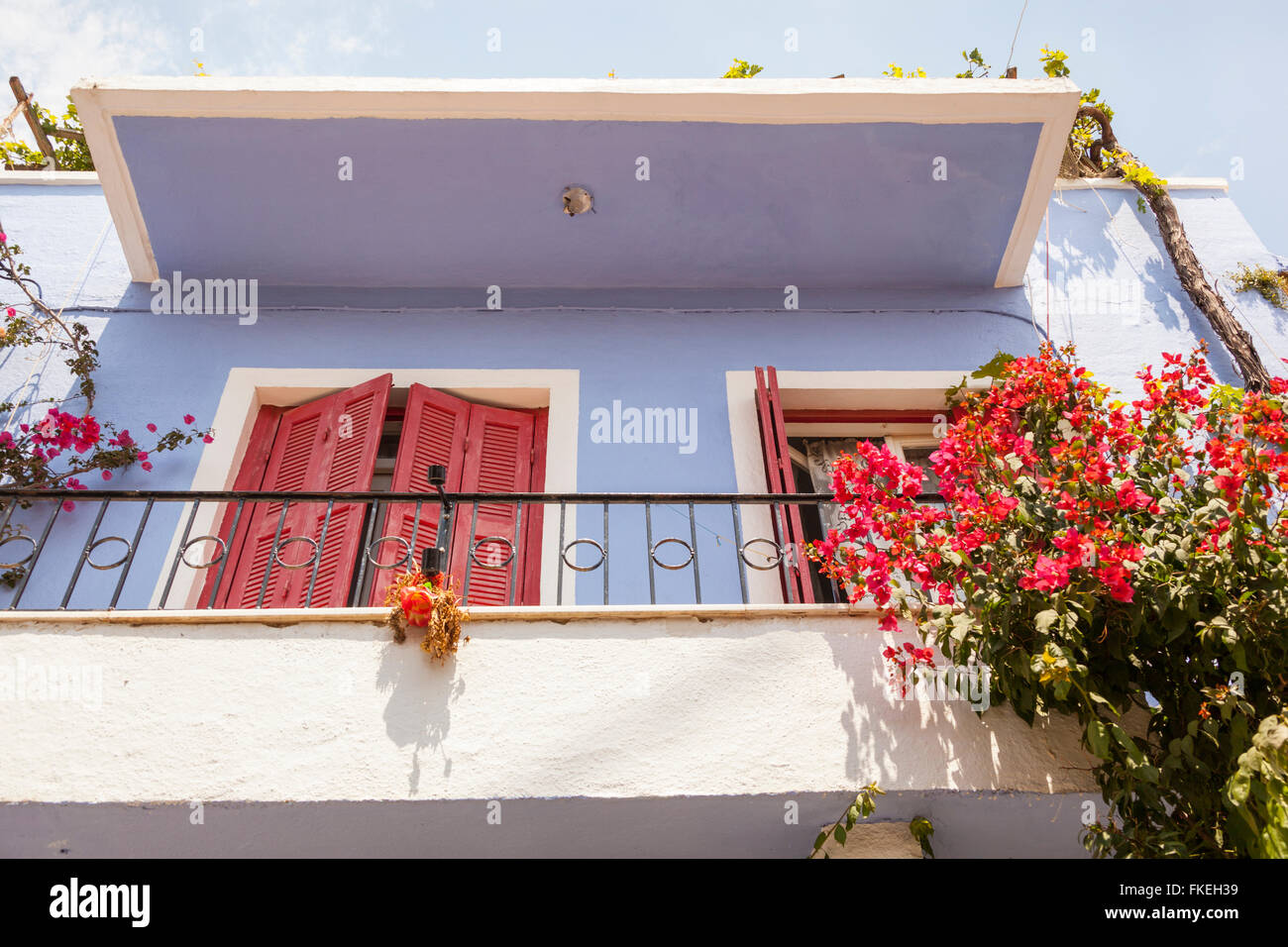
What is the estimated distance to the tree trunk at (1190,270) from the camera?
600 centimetres

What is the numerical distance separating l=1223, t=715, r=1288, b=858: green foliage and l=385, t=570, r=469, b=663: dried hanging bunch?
2.54 meters

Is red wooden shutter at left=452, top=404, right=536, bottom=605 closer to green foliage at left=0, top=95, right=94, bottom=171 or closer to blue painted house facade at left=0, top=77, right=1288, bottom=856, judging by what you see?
blue painted house facade at left=0, top=77, right=1288, bottom=856

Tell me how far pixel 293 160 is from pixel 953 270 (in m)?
4.35

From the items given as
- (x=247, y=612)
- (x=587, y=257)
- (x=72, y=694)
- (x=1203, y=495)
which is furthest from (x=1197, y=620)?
(x=587, y=257)

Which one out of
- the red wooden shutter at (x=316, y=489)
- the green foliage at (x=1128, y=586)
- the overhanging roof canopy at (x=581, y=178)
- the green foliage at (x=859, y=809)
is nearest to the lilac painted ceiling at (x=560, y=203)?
the overhanging roof canopy at (x=581, y=178)

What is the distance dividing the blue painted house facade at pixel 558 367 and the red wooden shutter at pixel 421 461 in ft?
0.07

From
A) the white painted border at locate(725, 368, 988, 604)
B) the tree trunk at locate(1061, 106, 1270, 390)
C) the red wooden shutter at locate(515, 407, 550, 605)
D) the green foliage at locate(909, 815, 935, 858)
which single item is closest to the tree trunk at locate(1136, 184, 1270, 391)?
the tree trunk at locate(1061, 106, 1270, 390)

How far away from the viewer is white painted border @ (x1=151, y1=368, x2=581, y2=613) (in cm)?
541

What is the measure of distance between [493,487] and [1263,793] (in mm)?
4006

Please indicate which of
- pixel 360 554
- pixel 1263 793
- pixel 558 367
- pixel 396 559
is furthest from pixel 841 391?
pixel 1263 793

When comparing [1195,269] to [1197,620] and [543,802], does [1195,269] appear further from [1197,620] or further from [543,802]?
[543,802]

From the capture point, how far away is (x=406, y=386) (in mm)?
5949

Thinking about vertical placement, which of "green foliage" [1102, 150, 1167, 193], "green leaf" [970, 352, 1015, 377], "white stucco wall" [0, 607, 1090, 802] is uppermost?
"green foliage" [1102, 150, 1167, 193]
